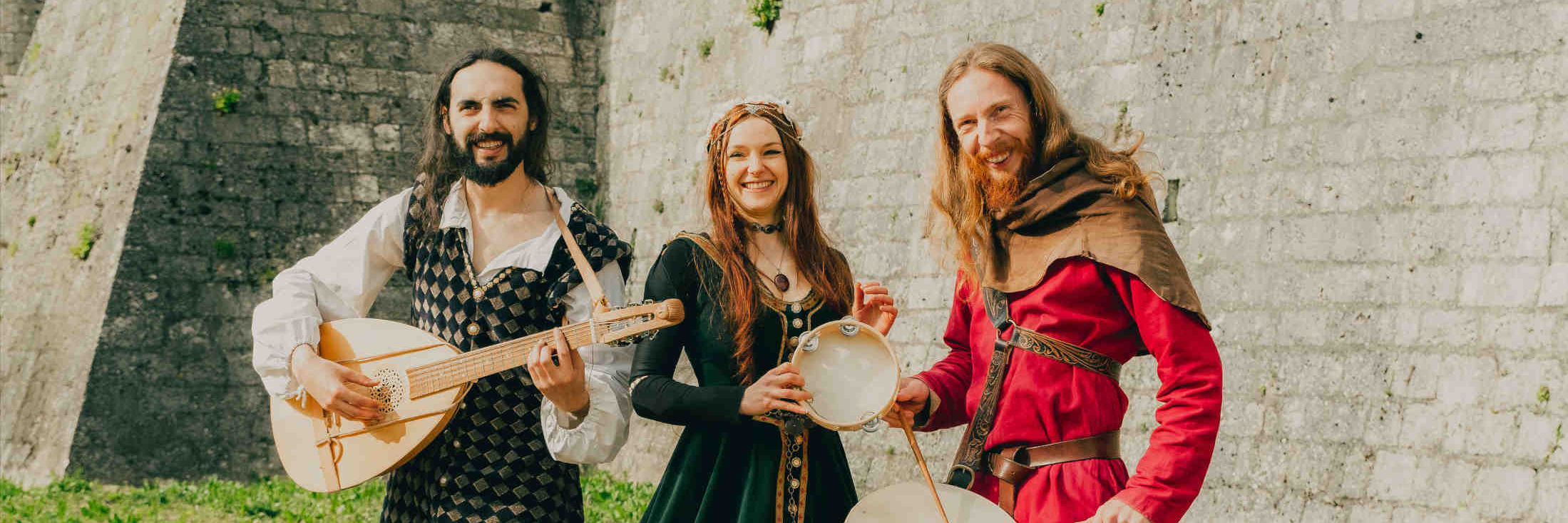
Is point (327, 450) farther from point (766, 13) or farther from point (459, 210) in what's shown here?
point (766, 13)

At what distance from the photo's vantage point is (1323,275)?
5.19 m

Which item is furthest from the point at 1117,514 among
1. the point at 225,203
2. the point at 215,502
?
the point at 225,203

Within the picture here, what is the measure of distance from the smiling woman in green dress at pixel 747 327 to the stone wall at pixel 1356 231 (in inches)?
84.2

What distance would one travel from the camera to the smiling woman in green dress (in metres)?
2.88

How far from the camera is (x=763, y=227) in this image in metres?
3.08

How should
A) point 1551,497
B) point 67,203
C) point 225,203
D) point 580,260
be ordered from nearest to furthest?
point 580,260 < point 1551,497 < point 225,203 < point 67,203

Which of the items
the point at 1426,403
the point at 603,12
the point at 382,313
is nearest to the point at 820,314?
the point at 1426,403

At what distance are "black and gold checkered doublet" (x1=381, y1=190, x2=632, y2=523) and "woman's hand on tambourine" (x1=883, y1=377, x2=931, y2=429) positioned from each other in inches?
34.4

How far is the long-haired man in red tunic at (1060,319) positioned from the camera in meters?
2.30

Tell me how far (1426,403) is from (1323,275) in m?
0.61

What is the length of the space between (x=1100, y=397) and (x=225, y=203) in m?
7.71

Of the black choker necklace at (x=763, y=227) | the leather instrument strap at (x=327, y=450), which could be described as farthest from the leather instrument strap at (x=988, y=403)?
the leather instrument strap at (x=327, y=450)

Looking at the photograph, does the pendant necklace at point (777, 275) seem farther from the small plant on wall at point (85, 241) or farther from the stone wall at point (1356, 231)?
the small plant on wall at point (85, 241)

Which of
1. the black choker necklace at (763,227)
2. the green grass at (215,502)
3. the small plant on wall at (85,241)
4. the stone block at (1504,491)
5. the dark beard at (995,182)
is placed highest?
the dark beard at (995,182)
